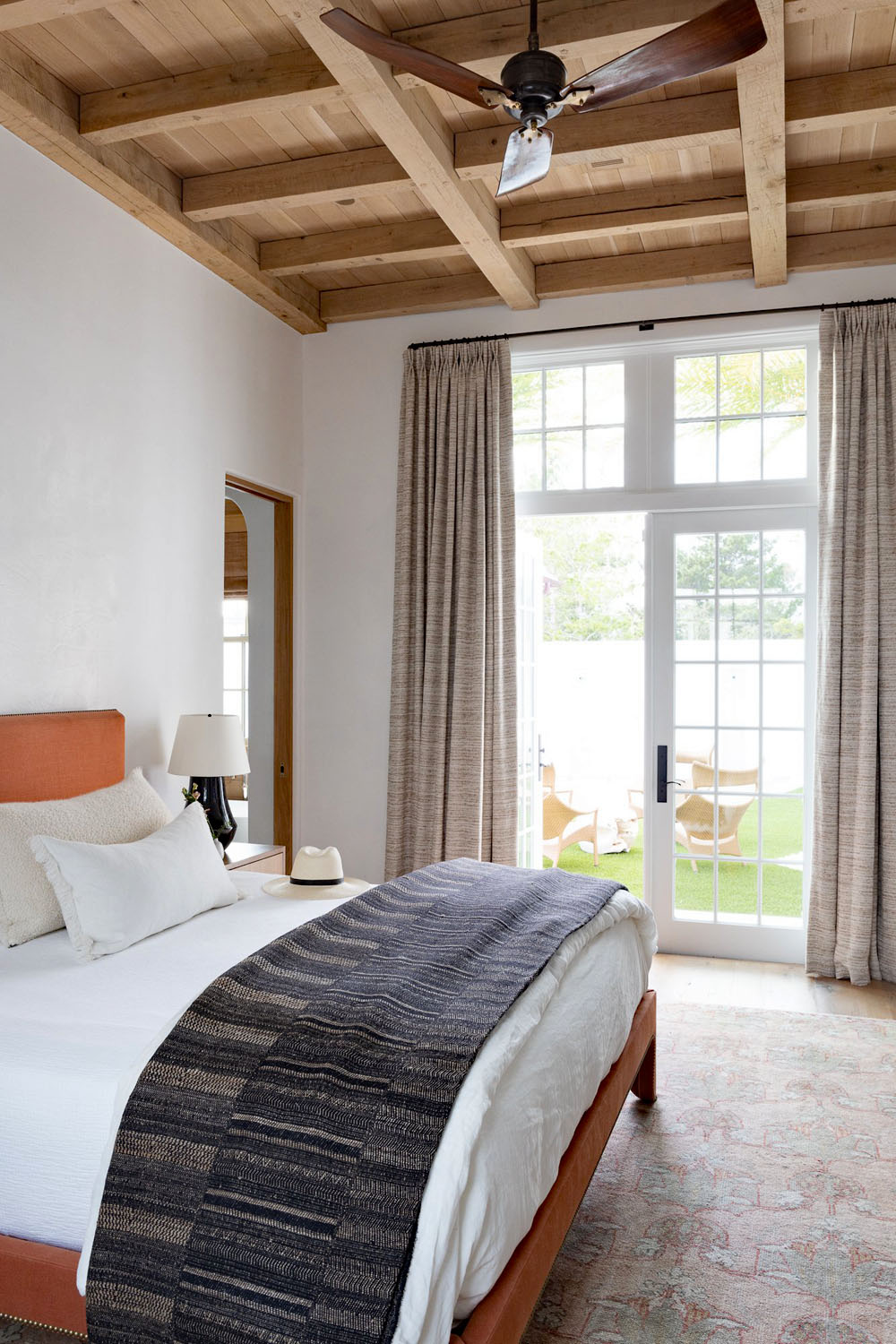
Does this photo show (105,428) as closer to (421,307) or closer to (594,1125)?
(421,307)

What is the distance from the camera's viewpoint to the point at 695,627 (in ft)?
15.7

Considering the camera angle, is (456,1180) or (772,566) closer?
(456,1180)

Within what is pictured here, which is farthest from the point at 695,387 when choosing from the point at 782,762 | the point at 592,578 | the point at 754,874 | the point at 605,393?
the point at 592,578

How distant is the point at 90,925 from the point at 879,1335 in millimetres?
1962

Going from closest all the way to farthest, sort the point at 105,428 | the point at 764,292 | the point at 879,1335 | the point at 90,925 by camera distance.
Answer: the point at 879,1335 < the point at 90,925 < the point at 105,428 < the point at 764,292

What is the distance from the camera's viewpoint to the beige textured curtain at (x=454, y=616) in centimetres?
478

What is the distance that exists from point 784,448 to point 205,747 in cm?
296

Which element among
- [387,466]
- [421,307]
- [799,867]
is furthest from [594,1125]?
[421,307]

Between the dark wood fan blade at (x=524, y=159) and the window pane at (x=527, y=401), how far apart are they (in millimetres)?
2489

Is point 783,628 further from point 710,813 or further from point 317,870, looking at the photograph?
point 317,870

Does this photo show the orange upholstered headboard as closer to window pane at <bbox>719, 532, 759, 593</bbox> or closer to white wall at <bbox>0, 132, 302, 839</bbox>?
white wall at <bbox>0, 132, 302, 839</bbox>

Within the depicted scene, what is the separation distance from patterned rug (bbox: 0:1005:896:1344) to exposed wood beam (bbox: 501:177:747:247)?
126 inches

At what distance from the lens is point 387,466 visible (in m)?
5.15

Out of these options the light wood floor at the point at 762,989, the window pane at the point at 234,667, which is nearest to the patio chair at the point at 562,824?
the window pane at the point at 234,667
